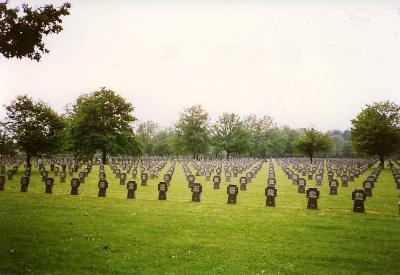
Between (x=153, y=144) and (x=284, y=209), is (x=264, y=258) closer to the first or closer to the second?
(x=284, y=209)

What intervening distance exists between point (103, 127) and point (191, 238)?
4896 cm

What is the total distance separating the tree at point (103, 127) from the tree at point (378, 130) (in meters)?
35.1

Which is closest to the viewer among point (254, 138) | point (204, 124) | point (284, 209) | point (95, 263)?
point (95, 263)

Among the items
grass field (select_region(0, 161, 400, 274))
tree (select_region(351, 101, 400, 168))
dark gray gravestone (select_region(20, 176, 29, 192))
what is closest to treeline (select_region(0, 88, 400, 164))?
tree (select_region(351, 101, 400, 168))

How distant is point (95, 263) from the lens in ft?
27.4

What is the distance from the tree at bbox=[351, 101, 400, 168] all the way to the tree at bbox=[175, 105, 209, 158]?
39.8 metres

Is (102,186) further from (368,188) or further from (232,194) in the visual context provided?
(368,188)

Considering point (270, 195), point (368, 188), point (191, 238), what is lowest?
point (191, 238)

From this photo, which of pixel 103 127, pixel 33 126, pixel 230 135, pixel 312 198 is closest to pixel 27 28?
pixel 312 198

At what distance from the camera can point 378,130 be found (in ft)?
182

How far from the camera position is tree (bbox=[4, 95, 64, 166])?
125 ft

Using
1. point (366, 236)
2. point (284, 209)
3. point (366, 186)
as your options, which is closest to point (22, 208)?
point (284, 209)

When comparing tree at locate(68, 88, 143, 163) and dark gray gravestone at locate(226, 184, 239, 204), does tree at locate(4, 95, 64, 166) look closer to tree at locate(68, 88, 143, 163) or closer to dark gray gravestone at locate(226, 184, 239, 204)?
tree at locate(68, 88, 143, 163)

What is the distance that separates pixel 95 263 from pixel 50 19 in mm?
9142
